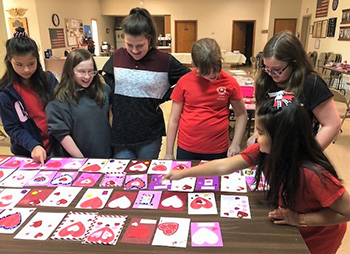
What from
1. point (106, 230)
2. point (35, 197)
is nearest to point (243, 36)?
point (35, 197)

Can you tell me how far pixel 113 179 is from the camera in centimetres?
132

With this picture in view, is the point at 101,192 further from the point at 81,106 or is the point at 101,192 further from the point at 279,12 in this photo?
the point at 279,12

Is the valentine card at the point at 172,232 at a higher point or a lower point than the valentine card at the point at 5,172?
lower

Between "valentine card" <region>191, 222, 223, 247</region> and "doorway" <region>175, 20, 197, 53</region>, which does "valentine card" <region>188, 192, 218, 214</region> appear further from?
"doorway" <region>175, 20, 197, 53</region>

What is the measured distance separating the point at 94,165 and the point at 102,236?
22.1 inches

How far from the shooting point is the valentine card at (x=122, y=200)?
1.12m

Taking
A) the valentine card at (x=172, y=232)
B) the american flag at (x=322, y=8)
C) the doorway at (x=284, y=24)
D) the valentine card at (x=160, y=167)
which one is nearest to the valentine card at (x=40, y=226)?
the valentine card at (x=172, y=232)

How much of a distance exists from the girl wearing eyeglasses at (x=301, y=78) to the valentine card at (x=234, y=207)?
0.52m

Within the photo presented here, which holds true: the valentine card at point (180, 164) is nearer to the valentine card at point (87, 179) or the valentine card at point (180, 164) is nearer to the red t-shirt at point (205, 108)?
the red t-shirt at point (205, 108)

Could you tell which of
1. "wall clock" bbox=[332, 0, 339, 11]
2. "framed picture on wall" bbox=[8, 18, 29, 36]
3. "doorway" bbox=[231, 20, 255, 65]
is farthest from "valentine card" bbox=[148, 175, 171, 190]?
"doorway" bbox=[231, 20, 255, 65]

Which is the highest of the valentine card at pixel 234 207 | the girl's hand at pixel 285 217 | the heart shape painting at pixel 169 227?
the girl's hand at pixel 285 217

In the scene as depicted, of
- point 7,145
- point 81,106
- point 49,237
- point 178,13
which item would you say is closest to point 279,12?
point 178,13

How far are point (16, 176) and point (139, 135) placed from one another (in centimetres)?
65

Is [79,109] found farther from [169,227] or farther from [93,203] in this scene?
[169,227]
